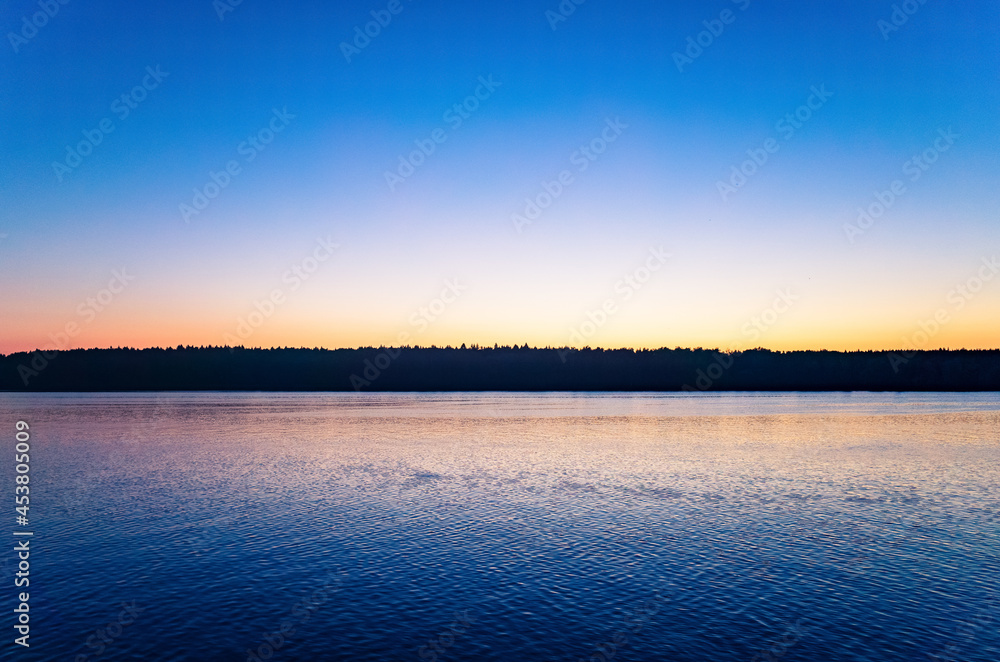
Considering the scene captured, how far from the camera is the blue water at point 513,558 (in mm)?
17453

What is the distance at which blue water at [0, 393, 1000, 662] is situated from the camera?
1745cm

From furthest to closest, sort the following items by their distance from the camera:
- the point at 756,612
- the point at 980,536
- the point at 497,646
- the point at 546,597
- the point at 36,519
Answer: the point at 36,519, the point at 980,536, the point at 546,597, the point at 756,612, the point at 497,646

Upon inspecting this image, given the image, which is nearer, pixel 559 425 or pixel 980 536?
pixel 980 536

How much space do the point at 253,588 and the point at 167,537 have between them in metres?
9.35

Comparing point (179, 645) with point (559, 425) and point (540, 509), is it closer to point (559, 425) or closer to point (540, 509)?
point (540, 509)

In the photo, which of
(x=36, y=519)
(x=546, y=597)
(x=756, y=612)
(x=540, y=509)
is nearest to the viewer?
(x=756, y=612)

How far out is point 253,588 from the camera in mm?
21547

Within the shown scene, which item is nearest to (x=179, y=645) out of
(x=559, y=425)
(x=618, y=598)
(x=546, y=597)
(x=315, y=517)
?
(x=546, y=597)

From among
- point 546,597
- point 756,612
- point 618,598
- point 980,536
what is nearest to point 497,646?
point 546,597

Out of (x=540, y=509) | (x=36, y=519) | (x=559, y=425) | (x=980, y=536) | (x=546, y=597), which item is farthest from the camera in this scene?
(x=559, y=425)

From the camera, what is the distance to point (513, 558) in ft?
81.8

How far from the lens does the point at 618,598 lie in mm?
20469

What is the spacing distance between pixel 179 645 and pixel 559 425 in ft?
248

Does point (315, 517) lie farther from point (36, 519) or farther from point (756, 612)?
point (756, 612)
